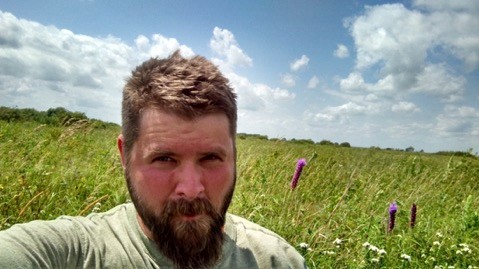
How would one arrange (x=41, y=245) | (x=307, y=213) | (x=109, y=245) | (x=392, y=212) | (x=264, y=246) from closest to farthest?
(x=41, y=245) < (x=109, y=245) < (x=264, y=246) < (x=392, y=212) < (x=307, y=213)

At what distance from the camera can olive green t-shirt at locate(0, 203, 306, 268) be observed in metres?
1.33

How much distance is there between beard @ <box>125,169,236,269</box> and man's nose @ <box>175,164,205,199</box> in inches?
1.1

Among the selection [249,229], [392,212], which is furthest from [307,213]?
[249,229]

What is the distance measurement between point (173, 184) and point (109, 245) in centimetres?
32

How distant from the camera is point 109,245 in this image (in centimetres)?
162

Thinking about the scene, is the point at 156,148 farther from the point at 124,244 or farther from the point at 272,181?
the point at 272,181

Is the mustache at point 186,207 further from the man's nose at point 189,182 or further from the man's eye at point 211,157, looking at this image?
the man's eye at point 211,157

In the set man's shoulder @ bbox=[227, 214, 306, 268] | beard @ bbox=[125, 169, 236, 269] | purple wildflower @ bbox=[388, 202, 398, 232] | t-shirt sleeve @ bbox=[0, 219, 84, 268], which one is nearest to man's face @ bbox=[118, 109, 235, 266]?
beard @ bbox=[125, 169, 236, 269]

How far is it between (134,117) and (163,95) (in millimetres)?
184

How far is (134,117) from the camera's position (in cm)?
184

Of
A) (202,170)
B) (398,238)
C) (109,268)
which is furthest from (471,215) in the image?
(109,268)

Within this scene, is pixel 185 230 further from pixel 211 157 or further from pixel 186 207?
pixel 211 157

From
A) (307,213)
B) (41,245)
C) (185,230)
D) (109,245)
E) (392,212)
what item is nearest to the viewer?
(41,245)

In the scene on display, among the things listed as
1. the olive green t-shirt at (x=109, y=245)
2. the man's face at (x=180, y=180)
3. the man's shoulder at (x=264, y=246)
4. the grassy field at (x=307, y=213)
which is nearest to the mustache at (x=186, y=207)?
the man's face at (x=180, y=180)
